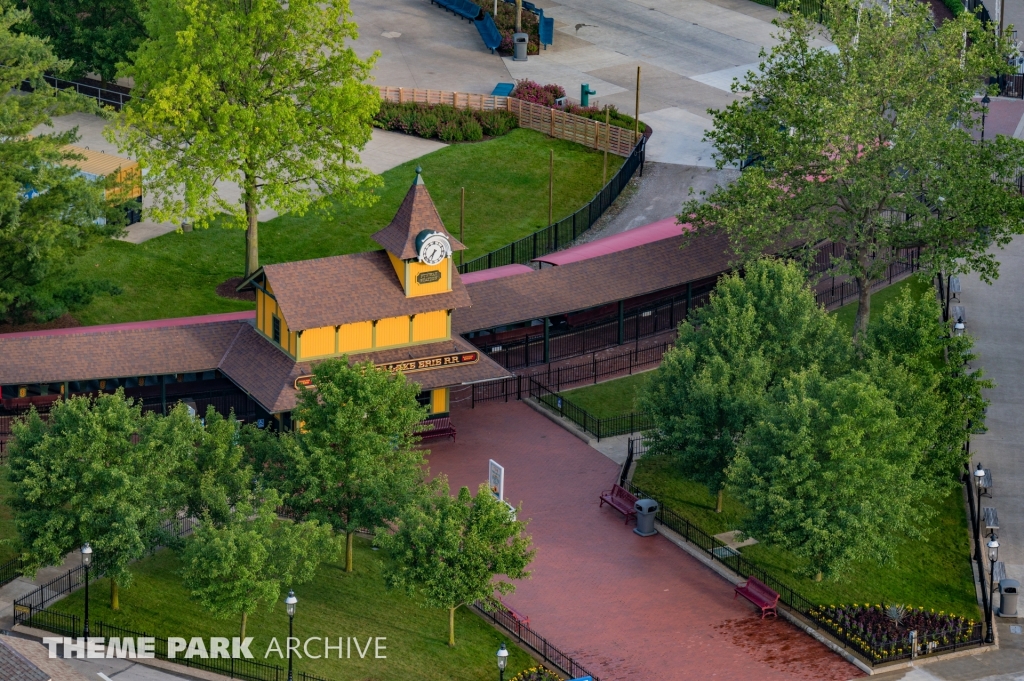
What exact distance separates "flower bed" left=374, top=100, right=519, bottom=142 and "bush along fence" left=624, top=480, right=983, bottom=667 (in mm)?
40516

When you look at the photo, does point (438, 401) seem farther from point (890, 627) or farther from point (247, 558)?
point (890, 627)

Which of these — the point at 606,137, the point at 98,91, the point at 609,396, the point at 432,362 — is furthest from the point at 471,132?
the point at 432,362

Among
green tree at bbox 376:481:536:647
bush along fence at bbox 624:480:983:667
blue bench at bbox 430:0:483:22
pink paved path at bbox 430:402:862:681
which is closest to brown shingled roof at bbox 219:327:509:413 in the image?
pink paved path at bbox 430:402:862:681

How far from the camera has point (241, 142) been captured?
84.7m

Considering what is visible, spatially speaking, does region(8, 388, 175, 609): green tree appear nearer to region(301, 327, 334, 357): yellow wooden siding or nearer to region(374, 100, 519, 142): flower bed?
region(301, 327, 334, 357): yellow wooden siding

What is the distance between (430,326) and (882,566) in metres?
19.9

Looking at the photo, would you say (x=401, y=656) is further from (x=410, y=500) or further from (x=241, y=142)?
(x=241, y=142)

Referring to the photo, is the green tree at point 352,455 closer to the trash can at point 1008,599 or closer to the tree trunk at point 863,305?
the trash can at point 1008,599

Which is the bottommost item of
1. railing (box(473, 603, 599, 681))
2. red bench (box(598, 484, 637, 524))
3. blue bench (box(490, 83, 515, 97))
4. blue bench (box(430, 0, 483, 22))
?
railing (box(473, 603, 599, 681))

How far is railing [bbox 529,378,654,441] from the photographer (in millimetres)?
79438

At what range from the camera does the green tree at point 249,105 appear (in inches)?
3339

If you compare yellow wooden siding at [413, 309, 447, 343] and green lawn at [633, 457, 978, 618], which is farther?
yellow wooden siding at [413, 309, 447, 343]

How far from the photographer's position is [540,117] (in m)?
105

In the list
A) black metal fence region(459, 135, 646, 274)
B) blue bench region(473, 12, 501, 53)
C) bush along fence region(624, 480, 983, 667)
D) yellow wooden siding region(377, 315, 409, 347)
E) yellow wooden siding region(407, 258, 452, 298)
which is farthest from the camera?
blue bench region(473, 12, 501, 53)
